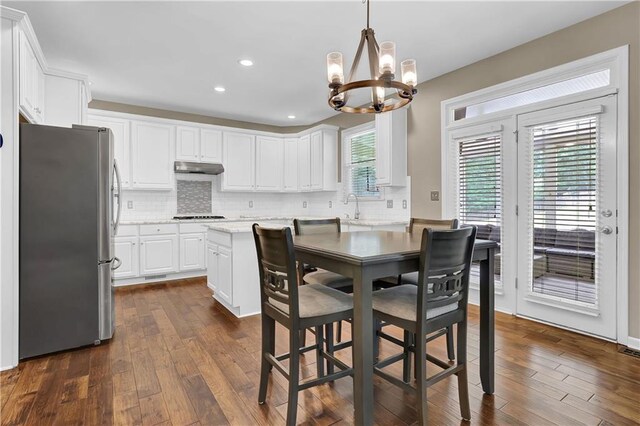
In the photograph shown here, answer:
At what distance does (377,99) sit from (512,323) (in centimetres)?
244

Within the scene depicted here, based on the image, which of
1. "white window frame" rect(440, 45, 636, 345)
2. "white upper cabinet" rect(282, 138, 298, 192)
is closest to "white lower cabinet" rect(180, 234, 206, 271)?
"white upper cabinet" rect(282, 138, 298, 192)

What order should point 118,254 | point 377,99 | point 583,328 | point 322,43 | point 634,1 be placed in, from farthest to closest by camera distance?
point 118,254, point 322,43, point 583,328, point 634,1, point 377,99

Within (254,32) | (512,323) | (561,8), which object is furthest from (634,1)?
(254,32)

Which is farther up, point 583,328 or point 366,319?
A: point 366,319

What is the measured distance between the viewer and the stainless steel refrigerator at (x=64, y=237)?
8.11ft

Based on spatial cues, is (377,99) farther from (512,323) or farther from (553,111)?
(512,323)

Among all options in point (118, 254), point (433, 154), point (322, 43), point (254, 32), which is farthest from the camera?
point (118, 254)

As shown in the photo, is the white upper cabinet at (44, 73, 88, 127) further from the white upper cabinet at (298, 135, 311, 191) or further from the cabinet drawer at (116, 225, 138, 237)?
the white upper cabinet at (298, 135, 311, 191)

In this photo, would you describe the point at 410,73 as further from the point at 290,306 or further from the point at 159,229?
the point at 159,229

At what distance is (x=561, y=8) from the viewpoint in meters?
2.68

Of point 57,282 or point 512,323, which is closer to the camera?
point 57,282

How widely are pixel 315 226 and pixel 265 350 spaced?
3.95 feet

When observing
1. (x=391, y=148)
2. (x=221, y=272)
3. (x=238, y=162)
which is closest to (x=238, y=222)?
(x=238, y=162)

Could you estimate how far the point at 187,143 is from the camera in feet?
17.6
